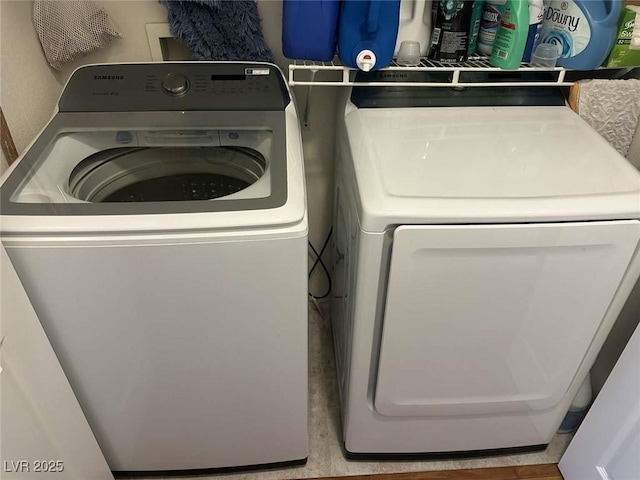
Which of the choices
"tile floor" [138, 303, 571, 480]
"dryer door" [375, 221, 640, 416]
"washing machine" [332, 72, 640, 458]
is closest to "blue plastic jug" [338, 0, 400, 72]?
"washing machine" [332, 72, 640, 458]

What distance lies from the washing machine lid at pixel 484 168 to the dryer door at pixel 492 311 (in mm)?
43

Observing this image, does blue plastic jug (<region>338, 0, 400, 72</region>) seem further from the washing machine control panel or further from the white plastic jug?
the washing machine control panel

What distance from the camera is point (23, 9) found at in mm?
1516

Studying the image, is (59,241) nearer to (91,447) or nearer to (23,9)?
(91,447)

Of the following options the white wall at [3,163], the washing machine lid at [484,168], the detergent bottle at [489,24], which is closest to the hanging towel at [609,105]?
the washing machine lid at [484,168]

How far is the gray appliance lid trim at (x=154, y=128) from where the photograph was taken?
1.15 meters

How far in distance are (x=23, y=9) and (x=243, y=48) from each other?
66 centimetres

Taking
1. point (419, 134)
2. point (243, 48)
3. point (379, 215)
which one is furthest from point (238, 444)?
point (243, 48)

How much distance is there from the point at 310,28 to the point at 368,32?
166 millimetres

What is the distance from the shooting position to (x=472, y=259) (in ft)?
4.10

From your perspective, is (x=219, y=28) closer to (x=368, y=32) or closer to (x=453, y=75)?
(x=368, y=32)

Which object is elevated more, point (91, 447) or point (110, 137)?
point (110, 137)

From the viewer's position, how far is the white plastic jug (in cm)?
156

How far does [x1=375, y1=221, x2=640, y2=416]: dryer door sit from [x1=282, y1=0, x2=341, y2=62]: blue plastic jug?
65 cm
